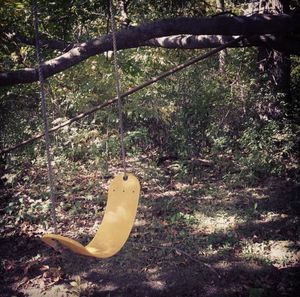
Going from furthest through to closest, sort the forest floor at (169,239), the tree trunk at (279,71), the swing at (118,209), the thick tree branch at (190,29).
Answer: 1. the tree trunk at (279,71)
2. the forest floor at (169,239)
3. the thick tree branch at (190,29)
4. the swing at (118,209)

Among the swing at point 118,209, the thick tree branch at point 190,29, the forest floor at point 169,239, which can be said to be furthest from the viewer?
the forest floor at point 169,239

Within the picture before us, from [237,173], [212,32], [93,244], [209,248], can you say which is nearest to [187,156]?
[237,173]

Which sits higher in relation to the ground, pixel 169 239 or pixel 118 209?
pixel 118 209

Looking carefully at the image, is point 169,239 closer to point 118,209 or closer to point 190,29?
point 118,209

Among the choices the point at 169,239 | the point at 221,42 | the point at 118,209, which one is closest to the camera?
the point at 118,209

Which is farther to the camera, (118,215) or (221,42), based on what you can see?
(221,42)

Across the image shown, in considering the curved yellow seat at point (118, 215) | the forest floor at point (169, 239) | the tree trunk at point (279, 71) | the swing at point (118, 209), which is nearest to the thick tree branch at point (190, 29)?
the swing at point (118, 209)

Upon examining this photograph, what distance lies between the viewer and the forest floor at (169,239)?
136 inches

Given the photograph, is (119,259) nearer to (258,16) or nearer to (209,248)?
(209,248)

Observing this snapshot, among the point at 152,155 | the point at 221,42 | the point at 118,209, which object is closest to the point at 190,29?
the point at 221,42

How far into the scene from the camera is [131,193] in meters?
2.84

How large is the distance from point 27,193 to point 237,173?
12.4ft

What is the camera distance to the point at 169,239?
4215mm

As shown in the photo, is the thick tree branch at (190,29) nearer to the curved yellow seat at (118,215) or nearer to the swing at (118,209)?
the swing at (118,209)
